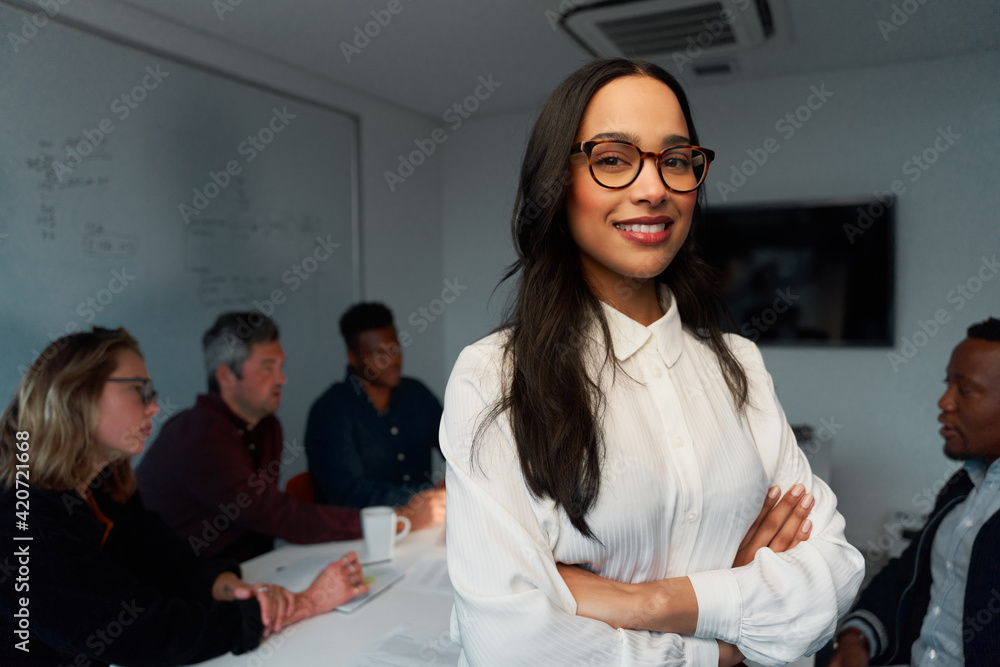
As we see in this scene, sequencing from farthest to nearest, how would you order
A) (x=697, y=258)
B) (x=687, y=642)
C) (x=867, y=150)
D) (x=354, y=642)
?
(x=867, y=150), (x=354, y=642), (x=697, y=258), (x=687, y=642)

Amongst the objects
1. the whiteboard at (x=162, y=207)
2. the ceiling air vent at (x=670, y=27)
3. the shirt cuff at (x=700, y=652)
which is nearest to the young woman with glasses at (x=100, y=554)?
the whiteboard at (x=162, y=207)

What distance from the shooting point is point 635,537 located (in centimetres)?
93

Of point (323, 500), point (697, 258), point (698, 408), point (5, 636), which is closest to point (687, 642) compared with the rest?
point (698, 408)

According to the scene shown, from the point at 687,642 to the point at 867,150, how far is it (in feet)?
10.2

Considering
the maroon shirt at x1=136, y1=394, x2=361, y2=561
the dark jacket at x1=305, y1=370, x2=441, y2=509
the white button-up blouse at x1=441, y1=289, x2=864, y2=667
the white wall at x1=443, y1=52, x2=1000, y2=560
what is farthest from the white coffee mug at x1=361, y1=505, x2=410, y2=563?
the white wall at x1=443, y1=52, x2=1000, y2=560

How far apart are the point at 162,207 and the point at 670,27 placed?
2089 mm

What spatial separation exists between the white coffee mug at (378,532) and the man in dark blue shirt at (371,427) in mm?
570

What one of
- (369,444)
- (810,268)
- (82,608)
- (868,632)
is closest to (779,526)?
(868,632)

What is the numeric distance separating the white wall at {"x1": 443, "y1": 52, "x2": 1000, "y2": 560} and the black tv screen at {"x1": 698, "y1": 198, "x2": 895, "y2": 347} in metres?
0.09

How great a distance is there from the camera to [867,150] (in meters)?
3.29

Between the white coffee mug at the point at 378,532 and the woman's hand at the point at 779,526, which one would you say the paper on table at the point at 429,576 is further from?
the woman's hand at the point at 779,526

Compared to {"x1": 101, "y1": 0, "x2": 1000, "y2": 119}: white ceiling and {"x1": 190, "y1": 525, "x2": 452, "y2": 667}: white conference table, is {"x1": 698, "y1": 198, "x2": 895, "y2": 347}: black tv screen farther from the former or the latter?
{"x1": 190, "y1": 525, "x2": 452, "y2": 667}: white conference table

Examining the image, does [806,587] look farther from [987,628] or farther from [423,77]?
[423,77]

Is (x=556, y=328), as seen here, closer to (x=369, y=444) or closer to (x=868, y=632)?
(x=868, y=632)
